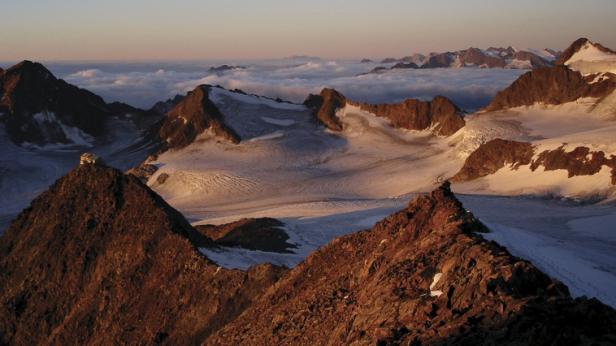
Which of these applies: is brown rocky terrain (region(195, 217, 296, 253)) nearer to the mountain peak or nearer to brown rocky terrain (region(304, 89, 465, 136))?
brown rocky terrain (region(304, 89, 465, 136))

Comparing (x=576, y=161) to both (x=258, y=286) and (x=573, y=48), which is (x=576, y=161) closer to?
(x=258, y=286)

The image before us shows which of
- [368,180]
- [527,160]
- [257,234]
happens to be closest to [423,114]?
[368,180]

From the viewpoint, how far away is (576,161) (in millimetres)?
73562

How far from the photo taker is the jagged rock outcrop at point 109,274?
29562 mm

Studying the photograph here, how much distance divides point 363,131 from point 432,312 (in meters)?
99.3

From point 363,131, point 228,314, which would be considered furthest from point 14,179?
point 228,314

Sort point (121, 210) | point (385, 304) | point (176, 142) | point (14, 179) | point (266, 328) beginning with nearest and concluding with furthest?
point (385, 304) < point (266, 328) < point (121, 210) < point (14, 179) < point (176, 142)

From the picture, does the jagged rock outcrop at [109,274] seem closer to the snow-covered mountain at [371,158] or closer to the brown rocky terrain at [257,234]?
the snow-covered mountain at [371,158]

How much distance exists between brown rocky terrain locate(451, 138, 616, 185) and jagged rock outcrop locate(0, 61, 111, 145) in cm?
6537

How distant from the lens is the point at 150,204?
3472 cm

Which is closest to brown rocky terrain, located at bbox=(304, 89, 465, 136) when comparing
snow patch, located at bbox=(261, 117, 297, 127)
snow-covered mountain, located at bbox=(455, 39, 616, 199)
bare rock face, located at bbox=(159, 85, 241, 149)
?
snow-covered mountain, located at bbox=(455, 39, 616, 199)

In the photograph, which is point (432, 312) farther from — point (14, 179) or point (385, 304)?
point (14, 179)

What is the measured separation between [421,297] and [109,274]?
19.0 m

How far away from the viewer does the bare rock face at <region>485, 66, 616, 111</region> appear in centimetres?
10850
